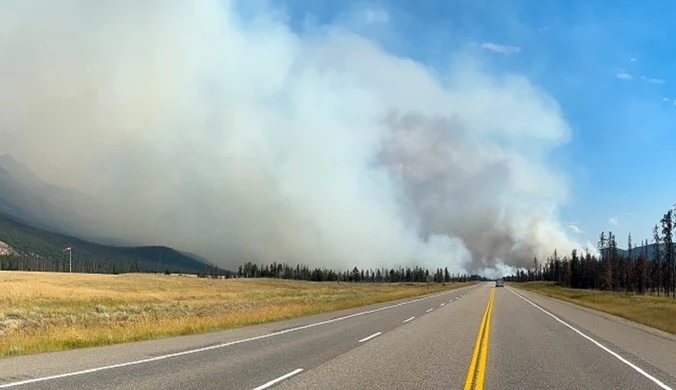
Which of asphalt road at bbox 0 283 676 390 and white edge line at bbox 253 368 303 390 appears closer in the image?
white edge line at bbox 253 368 303 390

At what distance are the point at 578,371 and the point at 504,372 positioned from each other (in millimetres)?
1815

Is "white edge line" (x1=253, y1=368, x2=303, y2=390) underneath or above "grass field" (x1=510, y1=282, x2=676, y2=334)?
above

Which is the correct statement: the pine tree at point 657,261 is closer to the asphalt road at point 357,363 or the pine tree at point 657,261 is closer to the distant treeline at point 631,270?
the distant treeline at point 631,270

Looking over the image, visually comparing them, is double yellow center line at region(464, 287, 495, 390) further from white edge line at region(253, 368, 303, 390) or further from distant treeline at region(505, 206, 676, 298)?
distant treeline at region(505, 206, 676, 298)

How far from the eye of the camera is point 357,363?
41.3 feet

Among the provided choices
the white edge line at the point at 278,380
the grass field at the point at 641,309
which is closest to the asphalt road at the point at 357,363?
the white edge line at the point at 278,380

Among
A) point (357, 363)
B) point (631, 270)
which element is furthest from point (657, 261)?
point (357, 363)

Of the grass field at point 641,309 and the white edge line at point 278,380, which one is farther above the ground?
the white edge line at point 278,380

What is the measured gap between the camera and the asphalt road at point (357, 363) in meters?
10.1

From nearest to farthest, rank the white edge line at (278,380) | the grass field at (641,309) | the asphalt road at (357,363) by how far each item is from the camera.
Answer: the white edge line at (278,380) < the asphalt road at (357,363) < the grass field at (641,309)

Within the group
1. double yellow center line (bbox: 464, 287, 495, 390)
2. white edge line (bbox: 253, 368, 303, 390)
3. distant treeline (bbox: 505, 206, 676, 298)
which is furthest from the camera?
distant treeline (bbox: 505, 206, 676, 298)

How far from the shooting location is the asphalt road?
33.0 feet

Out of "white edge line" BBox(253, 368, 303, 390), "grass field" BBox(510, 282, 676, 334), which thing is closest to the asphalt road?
"white edge line" BBox(253, 368, 303, 390)

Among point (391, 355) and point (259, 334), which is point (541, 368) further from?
point (259, 334)
